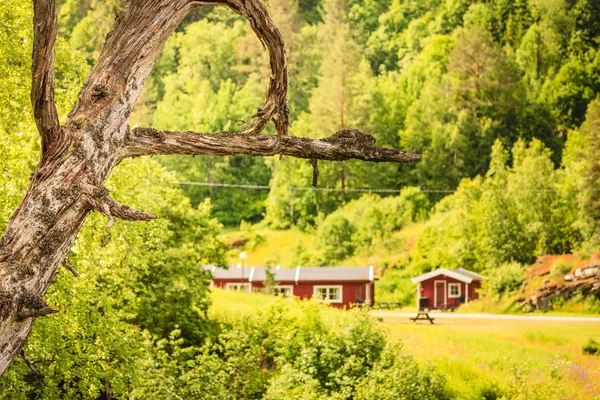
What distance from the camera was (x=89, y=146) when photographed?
16.4 ft

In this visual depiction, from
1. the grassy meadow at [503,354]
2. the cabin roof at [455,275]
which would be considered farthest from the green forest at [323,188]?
the cabin roof at [455,275]

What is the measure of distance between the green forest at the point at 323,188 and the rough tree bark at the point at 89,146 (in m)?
2.68

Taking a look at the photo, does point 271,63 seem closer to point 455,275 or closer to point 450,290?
point 455,275

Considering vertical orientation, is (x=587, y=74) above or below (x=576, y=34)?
below

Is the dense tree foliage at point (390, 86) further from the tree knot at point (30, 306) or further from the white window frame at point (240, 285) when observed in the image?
the tree knot at point (30, 306)

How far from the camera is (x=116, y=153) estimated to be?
5.22m

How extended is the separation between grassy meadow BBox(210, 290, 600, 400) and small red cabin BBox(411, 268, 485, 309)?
1149cm

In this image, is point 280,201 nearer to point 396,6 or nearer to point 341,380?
point 396,6

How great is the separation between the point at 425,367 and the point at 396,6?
252 feet

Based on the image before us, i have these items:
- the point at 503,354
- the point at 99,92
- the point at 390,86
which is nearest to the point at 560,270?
the point at 503,354

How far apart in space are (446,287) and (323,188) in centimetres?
2514

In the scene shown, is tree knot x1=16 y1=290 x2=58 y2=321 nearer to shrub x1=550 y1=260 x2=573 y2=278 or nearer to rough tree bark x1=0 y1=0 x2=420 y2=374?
rough tree bark x1=0 y1=0 x2=420 y2=374

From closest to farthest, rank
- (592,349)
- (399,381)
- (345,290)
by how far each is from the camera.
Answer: (399,381), (592,349), (345,290)

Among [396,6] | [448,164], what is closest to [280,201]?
[448,164]
